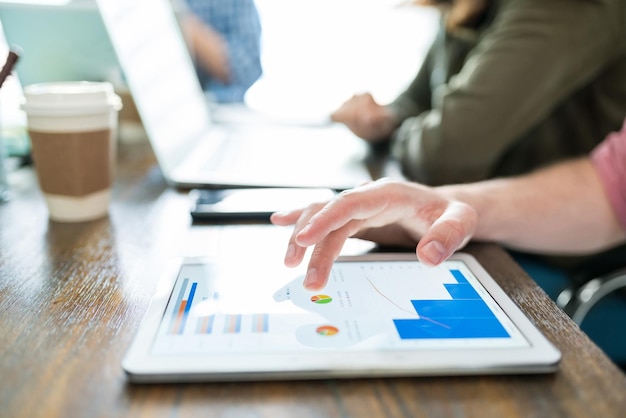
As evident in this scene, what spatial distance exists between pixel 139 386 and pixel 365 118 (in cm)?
79

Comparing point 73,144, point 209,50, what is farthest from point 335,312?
point 209,50

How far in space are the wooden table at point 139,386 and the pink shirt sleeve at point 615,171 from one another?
9.3 inches

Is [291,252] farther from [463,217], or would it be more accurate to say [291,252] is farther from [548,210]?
[548,210]

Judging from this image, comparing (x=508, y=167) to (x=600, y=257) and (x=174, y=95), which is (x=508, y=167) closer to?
(x=600, y=257)

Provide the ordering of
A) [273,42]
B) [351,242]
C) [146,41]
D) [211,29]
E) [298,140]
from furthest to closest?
[273,42], [211,29], [298,140], [146,41], [351,242]

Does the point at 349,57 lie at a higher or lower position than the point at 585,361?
lower

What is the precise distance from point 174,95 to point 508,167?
1.91ft

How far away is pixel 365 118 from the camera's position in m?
1.05

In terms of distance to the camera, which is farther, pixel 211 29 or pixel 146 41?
pixel 211 29

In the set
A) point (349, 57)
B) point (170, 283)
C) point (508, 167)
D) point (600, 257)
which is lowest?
point (349, 57)

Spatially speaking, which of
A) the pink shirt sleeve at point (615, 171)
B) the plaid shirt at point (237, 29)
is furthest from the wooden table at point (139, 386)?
the plaid shirt at point (237, 29)

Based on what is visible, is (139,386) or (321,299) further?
(321,299)

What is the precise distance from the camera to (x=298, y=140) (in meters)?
1.08

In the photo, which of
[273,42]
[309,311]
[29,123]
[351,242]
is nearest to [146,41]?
[29,123]
